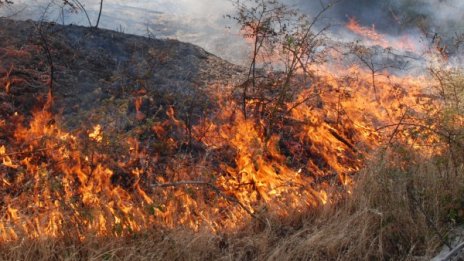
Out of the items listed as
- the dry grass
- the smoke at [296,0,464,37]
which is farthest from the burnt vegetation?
the smoke at [296,0,464,37]

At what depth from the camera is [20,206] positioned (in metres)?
4.08

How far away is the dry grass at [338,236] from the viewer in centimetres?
353

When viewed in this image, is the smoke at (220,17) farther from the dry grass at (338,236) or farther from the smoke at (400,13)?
the dry grass at (338,236)

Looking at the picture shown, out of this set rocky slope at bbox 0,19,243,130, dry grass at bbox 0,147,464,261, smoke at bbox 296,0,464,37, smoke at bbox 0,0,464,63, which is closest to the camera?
dry grass at bbox 0,147,464,261

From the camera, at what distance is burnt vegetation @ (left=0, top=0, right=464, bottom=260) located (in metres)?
3.71

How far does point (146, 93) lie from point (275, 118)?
1875mm

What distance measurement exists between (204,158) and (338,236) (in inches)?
83.5

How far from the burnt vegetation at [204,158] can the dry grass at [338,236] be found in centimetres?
1

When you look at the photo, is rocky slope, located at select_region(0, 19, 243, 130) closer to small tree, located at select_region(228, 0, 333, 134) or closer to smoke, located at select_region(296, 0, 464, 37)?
small tree, located at select_region(228, 0, 333, 134)

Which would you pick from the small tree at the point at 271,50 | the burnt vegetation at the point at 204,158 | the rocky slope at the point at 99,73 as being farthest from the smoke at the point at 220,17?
the small tree at the point at 271,50

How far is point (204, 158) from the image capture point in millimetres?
5367

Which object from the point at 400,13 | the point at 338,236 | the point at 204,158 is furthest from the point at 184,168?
the point at 400,13

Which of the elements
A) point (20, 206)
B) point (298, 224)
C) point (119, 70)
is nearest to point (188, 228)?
point (298, 224)

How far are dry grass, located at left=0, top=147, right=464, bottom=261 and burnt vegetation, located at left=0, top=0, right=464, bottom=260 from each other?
1 cm
